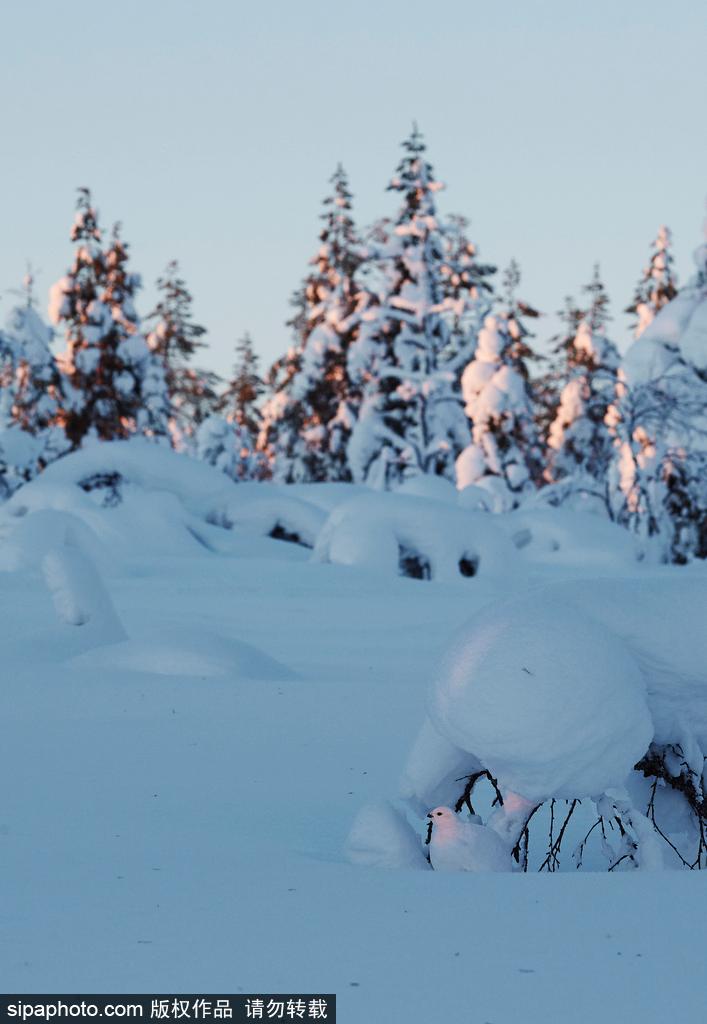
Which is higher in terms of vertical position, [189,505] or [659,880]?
[189,505]

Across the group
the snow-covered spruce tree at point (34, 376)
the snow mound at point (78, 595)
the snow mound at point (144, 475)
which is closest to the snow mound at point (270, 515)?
the snow mound at point (144, 475)

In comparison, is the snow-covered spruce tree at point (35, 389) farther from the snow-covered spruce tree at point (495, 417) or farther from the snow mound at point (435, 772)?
the snow mound at point (435, 772)

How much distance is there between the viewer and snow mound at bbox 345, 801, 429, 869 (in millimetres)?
3857

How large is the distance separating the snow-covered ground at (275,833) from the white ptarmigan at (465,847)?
0.10m

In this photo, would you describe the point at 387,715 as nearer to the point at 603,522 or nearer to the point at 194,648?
the point at 194,648

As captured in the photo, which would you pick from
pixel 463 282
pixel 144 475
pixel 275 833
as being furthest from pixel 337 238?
pixel 275 833

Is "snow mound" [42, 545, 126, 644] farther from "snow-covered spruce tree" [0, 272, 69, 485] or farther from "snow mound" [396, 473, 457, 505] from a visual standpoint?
"snow-covered spruce tree" [0, 272, 69, 485]

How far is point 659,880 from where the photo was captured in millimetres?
3543

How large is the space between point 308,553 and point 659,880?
13011 millimetres

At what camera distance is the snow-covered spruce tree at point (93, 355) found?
A: 29.6m

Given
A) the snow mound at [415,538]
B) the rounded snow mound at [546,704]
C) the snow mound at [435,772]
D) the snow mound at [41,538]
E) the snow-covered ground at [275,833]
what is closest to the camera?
the snow-covered ground at [275,833]

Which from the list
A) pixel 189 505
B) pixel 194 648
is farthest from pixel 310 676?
pixel 189 505

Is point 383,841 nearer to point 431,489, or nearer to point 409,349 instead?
point 431,489

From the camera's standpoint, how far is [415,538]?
14898 mm
